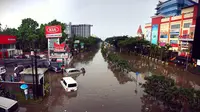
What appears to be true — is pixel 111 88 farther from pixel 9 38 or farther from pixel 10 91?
pixel 9 38

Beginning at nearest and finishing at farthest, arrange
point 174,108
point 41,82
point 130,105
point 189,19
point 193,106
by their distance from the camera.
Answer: point 193,106 → point 174,108 → point 130,105 → point 41,82 → point 189,19

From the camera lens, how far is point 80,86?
19656mm

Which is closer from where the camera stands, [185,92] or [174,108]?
[185,92]

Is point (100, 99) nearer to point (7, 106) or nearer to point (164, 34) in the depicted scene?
point (7, 106)

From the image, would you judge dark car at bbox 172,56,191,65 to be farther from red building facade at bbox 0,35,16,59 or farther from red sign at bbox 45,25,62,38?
red building facade at bbox 0,35,16,59

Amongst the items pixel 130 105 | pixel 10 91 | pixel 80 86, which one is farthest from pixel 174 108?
pixel 10 91

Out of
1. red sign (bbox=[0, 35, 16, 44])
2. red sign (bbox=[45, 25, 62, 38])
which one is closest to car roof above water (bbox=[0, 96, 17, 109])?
red sign (bbox=[45, 25, 62, 38])

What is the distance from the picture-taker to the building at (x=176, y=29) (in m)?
43.3

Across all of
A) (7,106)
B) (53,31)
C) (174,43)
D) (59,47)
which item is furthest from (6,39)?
(174,43)

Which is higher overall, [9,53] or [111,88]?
[9,53]

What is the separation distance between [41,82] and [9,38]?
101 ft

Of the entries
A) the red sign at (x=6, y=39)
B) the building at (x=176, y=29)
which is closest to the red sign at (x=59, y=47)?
the red sign at (x=6, y=39)

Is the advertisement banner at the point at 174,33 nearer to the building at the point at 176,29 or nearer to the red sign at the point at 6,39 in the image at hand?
the building at the point at 176,29

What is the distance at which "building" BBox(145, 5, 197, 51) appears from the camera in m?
43.3
